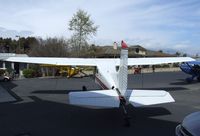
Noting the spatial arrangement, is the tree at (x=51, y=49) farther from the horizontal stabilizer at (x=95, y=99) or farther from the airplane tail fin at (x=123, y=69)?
the horizontal stabilizer at (x=95, y=99)

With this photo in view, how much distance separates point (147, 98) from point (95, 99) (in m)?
1.67

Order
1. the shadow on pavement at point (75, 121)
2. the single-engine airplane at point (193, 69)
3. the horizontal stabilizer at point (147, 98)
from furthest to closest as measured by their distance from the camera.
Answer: the single-engine airplane at point (193, 69)
the horizontal stabilizer at point (147, 98)
the shadow on pavement at point (75, 121)

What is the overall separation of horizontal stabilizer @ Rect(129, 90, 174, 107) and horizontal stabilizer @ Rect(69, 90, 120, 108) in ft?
1.77

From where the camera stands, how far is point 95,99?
9859 millimetres

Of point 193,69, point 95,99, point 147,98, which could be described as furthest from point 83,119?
point 193,69

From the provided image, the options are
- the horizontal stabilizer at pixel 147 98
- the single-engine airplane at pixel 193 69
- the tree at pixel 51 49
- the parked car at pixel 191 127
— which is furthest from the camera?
the tree at pixel 51 49

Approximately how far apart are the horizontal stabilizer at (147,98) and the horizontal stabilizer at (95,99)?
540 mm

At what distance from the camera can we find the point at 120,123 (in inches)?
405

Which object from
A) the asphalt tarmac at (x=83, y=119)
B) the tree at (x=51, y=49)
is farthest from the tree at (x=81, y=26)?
the asphalt tarmac at (x=83, y=119)

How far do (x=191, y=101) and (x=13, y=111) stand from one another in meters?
7.90

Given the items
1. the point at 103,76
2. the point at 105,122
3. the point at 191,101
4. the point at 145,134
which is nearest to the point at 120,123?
the point at 105,122

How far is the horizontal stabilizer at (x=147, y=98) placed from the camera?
33.1ft

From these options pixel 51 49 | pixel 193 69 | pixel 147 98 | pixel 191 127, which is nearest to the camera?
pixel 191 127

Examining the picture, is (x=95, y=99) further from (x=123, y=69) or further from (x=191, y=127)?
(x=191, y=127)
